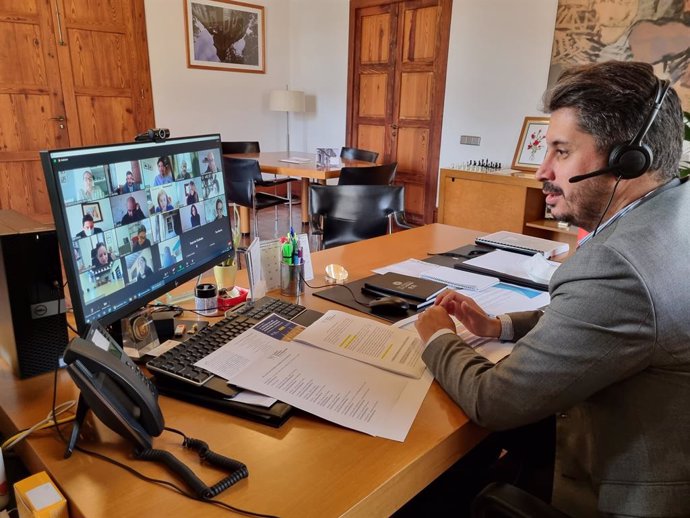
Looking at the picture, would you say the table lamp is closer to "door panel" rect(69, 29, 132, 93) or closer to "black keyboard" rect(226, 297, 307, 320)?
"door panel" rect(69, 29, 132, 93)

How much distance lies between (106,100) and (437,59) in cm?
336

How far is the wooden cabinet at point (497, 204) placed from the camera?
11.9 feet

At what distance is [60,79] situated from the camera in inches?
191

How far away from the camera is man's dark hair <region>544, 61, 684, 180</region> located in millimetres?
864

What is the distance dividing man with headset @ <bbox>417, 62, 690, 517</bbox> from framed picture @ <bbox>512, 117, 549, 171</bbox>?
10.8 feet

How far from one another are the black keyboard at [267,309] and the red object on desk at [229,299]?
0.17 feet

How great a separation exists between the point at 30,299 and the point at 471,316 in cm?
92

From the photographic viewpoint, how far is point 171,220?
111cm

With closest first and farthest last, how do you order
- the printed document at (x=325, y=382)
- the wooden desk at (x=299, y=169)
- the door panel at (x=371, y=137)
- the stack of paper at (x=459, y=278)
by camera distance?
the printed document at (x=325, y=382) < the stack of paper at (x=459, y=278) < the wooden desk at (x=299, y=169) < the door panel at (x=371, y=137)

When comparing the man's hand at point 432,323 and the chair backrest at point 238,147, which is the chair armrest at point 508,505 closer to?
the man's hand at point 432,323

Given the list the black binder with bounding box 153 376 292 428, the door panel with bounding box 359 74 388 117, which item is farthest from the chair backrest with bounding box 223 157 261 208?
the black binder with bounding box 153 376 292 428

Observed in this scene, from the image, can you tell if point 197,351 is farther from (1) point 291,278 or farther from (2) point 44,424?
(1) point 291,278

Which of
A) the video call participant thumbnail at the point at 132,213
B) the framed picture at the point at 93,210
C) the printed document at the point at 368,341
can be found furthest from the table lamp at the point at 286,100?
the framed picture at the point at 93,210

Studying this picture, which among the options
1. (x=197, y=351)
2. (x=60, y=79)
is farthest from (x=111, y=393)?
(x=60, y=79)
